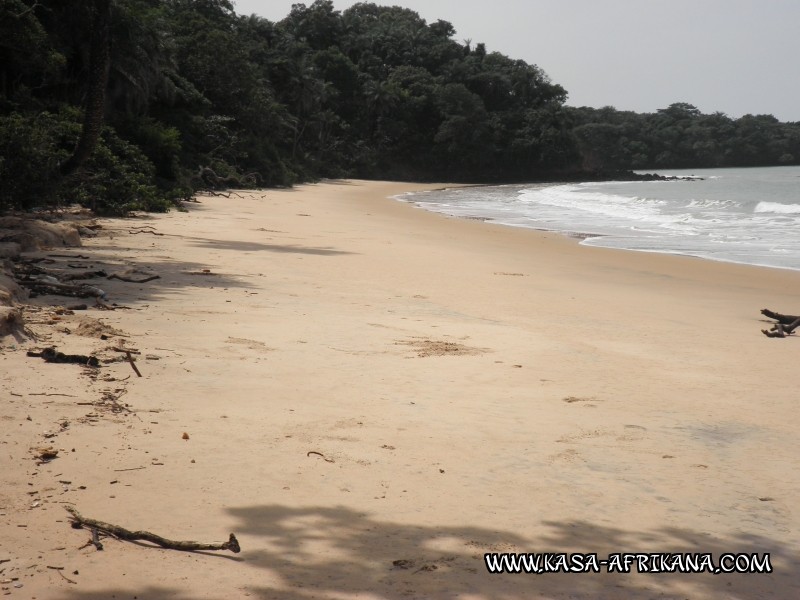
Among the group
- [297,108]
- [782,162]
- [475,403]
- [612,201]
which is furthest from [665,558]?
[782,162]

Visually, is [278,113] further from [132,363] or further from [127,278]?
[132,363]

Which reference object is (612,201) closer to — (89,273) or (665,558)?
(89,273)

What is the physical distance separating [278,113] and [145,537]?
46.8 m

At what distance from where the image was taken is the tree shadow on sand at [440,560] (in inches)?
123

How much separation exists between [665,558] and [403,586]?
111cm

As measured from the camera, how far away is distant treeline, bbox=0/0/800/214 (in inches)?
664

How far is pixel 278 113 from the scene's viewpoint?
159 feet

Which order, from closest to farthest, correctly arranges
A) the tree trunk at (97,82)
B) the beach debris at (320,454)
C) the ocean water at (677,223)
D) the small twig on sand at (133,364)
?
the beach debris at (320,454), the small twig on sand at (133,364), the tree trunk at (97,82), the ocean water at (677,223)

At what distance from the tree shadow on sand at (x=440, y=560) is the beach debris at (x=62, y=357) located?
2.33m

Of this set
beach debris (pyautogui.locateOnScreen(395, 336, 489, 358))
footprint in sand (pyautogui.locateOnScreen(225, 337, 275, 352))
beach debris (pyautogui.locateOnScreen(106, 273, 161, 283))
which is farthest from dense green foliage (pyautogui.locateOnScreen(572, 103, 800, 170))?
footprint in sand (pyautogui.locateOnScreen(225, 337, 275, 352))

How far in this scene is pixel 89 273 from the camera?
→ 344 inches

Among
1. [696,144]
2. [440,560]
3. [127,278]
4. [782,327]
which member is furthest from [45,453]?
[696,144]

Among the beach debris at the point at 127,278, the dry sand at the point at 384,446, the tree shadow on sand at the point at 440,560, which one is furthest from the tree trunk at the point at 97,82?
the tree shadow on sand at the point at 440,560

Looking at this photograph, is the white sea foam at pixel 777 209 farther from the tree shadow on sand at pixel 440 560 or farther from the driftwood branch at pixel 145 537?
the driftwood branch at pixel 145 537
